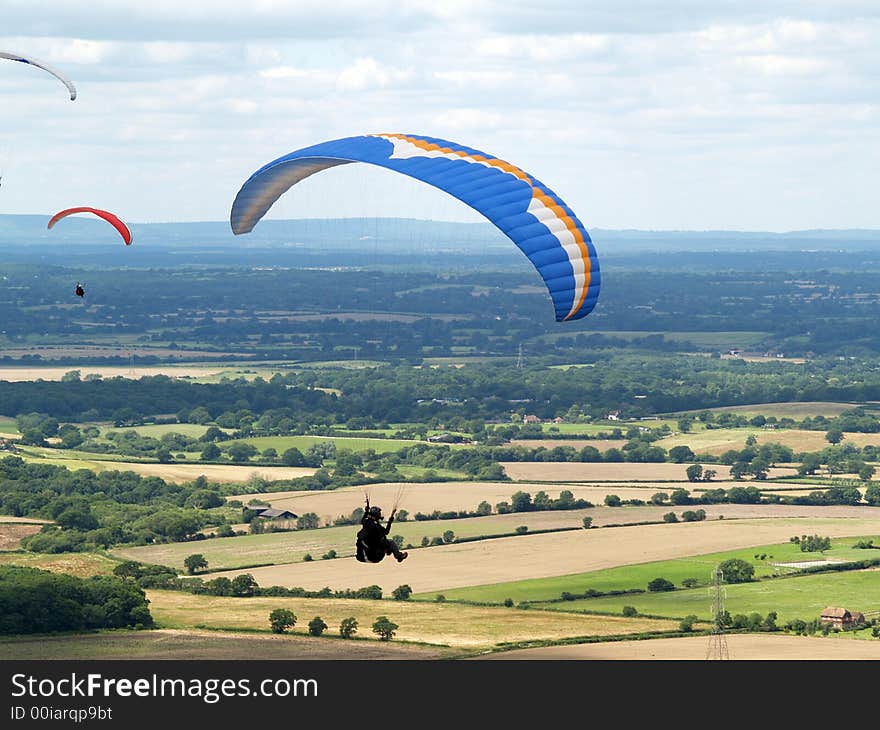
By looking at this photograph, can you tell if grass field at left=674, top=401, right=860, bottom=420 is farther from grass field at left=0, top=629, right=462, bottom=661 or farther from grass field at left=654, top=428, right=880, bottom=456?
grass field at left=0, top=629, right=462, bottom=661

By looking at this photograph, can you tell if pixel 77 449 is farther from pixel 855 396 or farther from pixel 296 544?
pixel 855 396

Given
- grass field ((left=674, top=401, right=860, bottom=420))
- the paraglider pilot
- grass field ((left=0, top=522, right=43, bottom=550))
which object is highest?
the paraglider pilot

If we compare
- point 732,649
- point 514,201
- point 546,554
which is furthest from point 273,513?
point 514,201

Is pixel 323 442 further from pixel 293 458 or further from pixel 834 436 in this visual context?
pixel 834 436

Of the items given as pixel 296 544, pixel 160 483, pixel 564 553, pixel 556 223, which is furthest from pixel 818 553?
pixel 556 223

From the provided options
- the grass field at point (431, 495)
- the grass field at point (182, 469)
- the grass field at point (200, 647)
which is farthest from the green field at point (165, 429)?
the grass field at point (200, 647)

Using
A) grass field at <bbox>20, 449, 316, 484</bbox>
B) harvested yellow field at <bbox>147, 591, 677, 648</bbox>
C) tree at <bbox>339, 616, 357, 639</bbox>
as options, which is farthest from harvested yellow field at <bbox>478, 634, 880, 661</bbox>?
grass field at <bbox>20, 449, 316, 484</bbox>

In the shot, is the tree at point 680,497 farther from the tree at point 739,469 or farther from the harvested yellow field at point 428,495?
the tree at point 739,469
